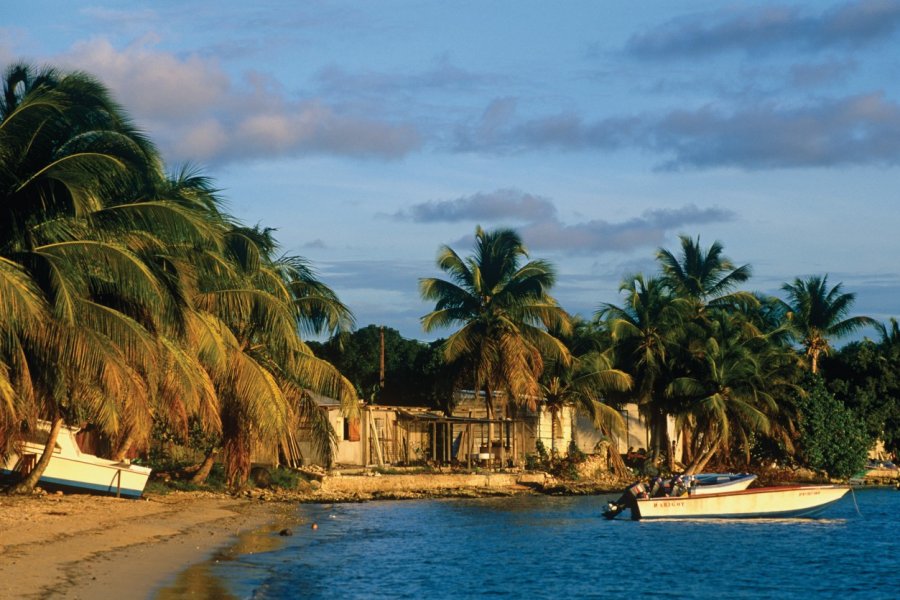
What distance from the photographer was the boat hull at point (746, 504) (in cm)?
3341

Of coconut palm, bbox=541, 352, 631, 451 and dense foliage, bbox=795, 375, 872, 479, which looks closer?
coconut palm, bbox=541, 352, 631, 451

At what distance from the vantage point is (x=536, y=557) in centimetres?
2598

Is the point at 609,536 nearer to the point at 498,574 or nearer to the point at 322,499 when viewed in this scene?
the point at 498,574

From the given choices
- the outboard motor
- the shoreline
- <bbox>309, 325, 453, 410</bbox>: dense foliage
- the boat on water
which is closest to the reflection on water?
the shoreline

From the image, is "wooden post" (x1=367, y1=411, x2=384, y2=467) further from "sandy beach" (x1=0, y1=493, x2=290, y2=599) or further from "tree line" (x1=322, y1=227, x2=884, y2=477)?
"sandy beach" (x1=0, y1=493, x2=290, y2=599)

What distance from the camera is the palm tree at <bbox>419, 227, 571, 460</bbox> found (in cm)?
4316

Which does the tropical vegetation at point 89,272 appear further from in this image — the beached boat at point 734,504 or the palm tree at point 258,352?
the beached boat at point 734,504

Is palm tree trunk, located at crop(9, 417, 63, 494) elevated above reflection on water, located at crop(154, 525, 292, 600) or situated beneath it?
elevated above

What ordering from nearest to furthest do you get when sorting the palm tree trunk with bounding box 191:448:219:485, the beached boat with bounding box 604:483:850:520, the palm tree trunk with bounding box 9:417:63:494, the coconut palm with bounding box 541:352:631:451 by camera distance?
the palm tree trunk with bounding box 9:417:63:494 → the beached boat with bounding box 604:483:850:520 → the palm tree trunk with bounding box 191:448:219:485 → the coconut palm with bounding box 541:352:631:451

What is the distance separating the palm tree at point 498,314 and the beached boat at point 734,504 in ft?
32.9

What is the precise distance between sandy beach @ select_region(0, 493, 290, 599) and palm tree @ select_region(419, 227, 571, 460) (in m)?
14.9

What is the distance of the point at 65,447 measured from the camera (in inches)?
1032

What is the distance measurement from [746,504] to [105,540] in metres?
21.3

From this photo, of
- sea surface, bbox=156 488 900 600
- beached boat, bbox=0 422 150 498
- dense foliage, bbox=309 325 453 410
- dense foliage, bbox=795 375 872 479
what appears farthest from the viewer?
dense foliage, bbox=309 325 453 410
